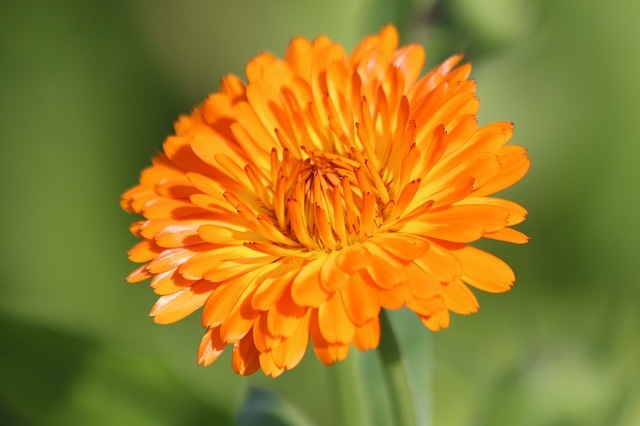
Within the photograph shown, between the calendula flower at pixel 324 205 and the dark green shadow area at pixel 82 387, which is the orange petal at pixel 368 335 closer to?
the calendula flower at pixel 324 205

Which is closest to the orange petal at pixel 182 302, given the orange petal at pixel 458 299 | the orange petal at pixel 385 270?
the orange petal at pixel 385 270

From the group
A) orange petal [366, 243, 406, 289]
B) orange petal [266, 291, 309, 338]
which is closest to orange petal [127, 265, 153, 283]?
orange petal [266, 291, 309, 338]

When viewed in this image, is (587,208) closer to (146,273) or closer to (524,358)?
(524,358)

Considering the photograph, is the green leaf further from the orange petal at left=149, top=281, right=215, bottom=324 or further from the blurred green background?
the orange petal at left=149, top=281, right=215, bottom=324

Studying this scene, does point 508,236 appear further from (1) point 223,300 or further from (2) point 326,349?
(1) point 223,300

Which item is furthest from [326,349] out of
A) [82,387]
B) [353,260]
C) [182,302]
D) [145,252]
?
[82,387]

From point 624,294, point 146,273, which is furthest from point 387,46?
point 624,294
